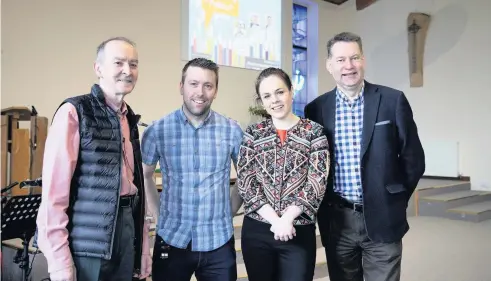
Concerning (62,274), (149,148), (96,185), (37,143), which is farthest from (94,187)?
(37,143)

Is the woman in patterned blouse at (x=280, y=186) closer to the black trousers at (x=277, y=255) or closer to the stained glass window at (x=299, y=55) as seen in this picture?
the black trousers at (x=277, y=255)

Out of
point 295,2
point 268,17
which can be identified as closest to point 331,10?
point 295,2

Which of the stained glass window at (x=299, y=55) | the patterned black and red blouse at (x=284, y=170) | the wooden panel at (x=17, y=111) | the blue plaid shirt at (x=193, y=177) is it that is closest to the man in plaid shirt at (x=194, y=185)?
the blue plaid shirt at (x=193, y=177)

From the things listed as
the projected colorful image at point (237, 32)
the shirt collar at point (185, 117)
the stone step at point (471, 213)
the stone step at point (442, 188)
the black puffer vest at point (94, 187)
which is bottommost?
the stone step at point (471, 213)

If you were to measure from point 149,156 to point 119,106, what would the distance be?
0.91 feet

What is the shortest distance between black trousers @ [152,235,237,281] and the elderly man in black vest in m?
0.11

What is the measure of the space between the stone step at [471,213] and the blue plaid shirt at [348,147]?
4635mm

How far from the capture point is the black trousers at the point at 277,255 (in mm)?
1532

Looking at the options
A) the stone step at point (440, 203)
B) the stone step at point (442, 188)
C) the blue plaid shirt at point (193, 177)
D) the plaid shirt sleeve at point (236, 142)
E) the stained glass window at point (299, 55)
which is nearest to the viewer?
the blue plaid shirt at point (193, 177)

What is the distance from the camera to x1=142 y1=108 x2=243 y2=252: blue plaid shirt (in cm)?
159

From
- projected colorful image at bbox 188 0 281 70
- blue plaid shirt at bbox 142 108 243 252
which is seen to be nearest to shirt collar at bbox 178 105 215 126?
blue plaid shirt at bbox 142 108 243 252

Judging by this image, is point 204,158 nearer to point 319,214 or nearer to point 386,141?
point 319,214

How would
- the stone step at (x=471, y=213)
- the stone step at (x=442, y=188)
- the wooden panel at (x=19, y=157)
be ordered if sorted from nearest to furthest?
the wooden panel at (x=19, y=157)
the stone step at (x=471, y=213)
the stone step at (x=442, y=188)

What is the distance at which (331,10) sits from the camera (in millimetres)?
8188
